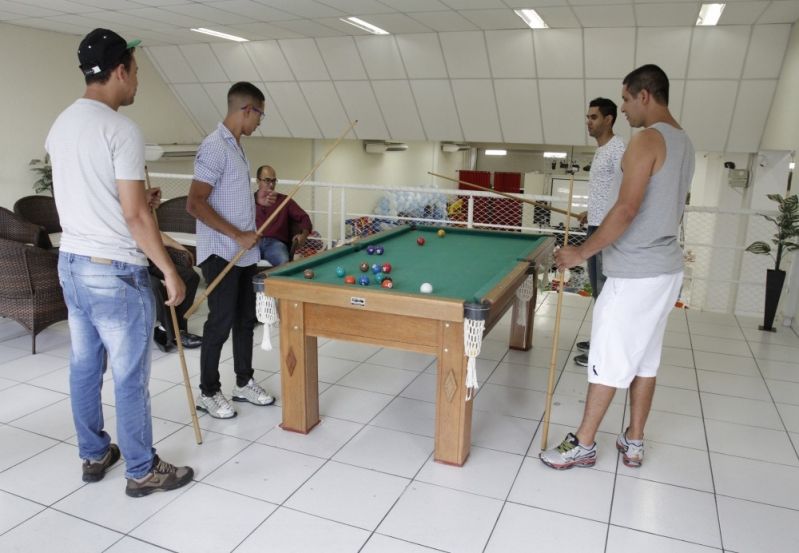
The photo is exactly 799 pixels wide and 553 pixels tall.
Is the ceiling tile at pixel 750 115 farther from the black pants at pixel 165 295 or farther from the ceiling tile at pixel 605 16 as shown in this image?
the black pants at pixel 165 295

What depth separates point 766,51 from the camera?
529 centimetres

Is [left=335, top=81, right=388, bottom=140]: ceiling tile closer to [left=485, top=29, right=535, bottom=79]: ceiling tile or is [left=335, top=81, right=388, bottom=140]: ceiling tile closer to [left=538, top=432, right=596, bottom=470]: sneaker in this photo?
[left=485, top=29, right=535, bottom=79]: ceiling tile

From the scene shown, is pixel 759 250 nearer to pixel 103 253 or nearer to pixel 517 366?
pixel 517 366

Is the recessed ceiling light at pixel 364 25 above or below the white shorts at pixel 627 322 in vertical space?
above

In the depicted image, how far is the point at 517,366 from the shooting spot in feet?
12.2

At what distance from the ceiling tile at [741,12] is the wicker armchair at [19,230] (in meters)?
5.36

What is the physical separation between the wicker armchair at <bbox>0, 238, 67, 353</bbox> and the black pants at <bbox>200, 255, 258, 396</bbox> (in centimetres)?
137

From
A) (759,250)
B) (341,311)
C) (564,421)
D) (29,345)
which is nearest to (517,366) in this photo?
(564,421)

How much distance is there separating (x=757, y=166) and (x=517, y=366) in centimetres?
424

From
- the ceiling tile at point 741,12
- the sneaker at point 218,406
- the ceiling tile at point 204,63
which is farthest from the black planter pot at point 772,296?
the ceiling tile at point 204,63

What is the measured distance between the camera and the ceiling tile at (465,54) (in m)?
5.99

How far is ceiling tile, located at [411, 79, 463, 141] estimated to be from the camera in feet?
22.0

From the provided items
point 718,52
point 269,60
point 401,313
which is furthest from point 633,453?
point 269,60

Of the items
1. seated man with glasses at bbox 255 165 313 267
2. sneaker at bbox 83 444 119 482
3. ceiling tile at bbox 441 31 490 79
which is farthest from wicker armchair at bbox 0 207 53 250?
ceiling tile at bbox 441 31 490 79
